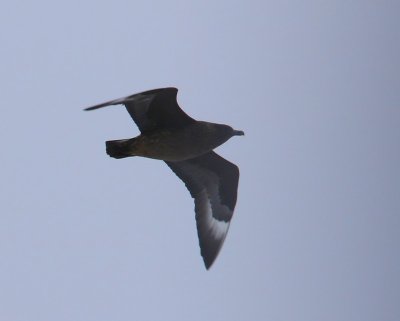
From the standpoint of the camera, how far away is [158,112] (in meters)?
8.61

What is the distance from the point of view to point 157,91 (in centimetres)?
813

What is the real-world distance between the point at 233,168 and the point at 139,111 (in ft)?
5.31

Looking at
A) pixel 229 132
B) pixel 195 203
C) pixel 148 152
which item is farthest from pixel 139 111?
pixel 195 203

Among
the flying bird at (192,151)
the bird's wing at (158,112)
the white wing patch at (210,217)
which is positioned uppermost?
the bird's wing at (158,112)

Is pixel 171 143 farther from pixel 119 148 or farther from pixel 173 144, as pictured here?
pixel 119 148

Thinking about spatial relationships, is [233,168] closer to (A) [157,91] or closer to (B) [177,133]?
(B) [177,133]

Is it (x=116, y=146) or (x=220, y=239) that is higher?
(x=116, y=146)

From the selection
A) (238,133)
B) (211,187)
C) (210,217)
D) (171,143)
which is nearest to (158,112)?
(171,143)

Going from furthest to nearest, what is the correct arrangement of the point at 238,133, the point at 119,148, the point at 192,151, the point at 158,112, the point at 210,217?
the point at 210,217, the point at 238,133, the point at 192,151, the point at 158,112, the point at 119,148

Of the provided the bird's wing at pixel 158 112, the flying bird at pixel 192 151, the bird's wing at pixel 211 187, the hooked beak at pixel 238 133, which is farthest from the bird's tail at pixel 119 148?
the bird's wing at pixel 211 187

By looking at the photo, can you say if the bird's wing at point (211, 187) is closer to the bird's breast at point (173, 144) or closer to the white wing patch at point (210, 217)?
the white wing patch at point (210, 217)

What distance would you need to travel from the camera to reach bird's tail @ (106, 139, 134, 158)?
8.38 m

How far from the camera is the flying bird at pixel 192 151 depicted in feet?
27.8

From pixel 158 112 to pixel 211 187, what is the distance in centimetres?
159
